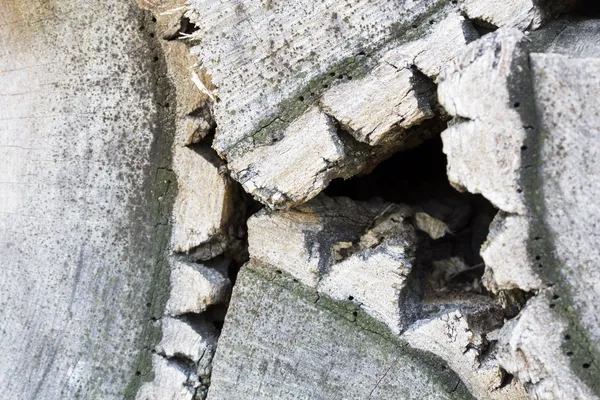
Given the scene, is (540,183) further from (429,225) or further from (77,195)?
(77,195)

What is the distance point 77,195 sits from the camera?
1.54 metres

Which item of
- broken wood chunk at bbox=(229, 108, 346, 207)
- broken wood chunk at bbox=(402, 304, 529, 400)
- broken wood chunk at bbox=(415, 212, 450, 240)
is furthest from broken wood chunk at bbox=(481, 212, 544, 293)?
broken wood chunk at bbox=(415, 212, 450, 240)

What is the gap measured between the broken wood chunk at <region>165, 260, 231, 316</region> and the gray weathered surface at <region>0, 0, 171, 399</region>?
0.15 feet

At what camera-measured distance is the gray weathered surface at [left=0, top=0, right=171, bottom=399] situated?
150 cm

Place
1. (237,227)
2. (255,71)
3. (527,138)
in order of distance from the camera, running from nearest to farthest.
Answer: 1. (527,138)
2. (255,71)
3. (237,227)

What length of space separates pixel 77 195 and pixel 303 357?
0.63 metres

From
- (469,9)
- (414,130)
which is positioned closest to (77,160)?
(414,130)

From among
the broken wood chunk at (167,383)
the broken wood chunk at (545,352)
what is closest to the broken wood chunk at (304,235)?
the broken wood chunk at (167,383)

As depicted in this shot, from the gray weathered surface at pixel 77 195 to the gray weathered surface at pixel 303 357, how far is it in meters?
0.22

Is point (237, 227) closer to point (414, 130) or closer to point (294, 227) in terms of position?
point (294, 227)

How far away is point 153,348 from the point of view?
155 cm

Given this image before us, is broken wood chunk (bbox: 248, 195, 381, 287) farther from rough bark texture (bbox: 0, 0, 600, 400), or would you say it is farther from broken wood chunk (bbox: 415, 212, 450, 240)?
broken wood chunk (bbox: 415, 212, 450, 240)

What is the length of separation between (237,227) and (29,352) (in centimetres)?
58

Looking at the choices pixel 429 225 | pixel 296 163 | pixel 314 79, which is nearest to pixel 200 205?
pixel 296 163
